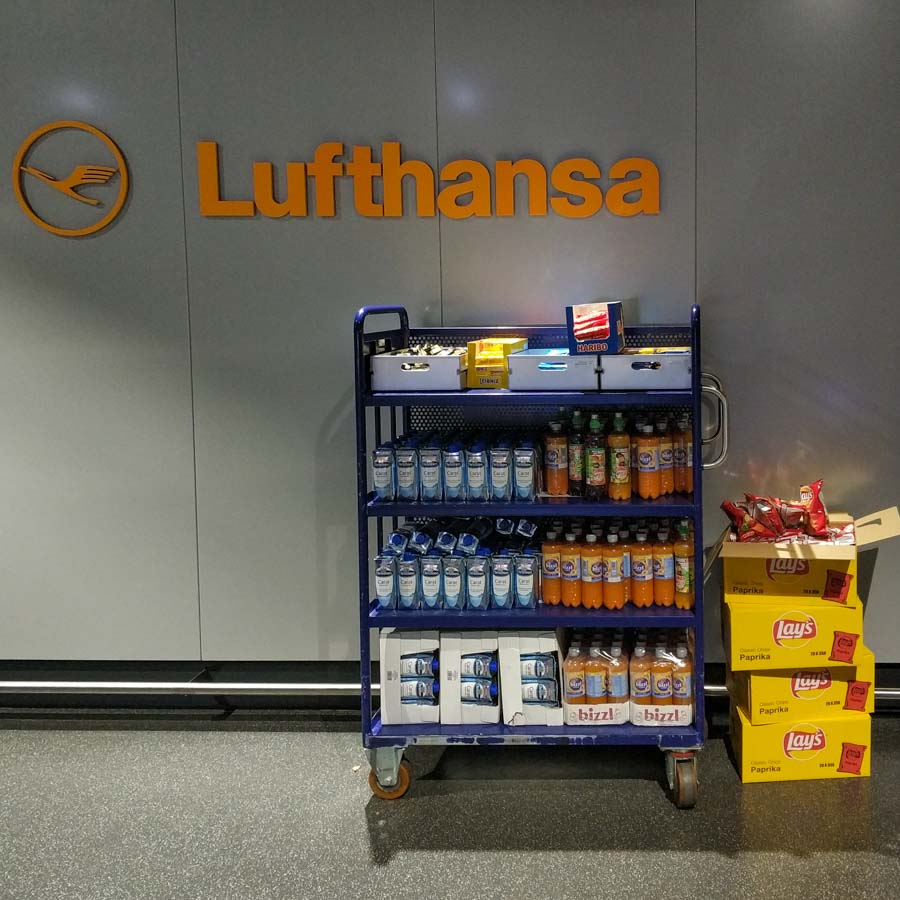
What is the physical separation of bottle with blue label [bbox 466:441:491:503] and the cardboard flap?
128 cm

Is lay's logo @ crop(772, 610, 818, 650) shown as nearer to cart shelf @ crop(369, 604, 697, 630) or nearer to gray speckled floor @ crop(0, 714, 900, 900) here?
cart shelf @ crop(369, 604, 697, 630)

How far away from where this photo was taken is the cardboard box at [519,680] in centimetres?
333

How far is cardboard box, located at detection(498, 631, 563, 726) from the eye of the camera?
3.33 m

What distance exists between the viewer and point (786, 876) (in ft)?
9.30

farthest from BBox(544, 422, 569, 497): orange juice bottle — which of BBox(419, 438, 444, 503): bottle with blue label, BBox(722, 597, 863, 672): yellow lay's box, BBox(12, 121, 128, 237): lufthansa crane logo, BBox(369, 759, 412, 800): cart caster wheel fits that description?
BBox(12, 121, 128, 237): lufthansa crane logo

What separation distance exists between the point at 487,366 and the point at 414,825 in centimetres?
150

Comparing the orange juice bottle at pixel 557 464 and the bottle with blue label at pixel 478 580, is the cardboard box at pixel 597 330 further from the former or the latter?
the bottle with blue label at pixel 478 580

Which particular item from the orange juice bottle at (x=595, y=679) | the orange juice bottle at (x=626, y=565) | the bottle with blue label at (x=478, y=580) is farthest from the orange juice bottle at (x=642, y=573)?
the bottle with blue label at (x=478, y=580)

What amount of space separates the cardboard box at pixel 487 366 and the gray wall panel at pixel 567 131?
1.90 feet

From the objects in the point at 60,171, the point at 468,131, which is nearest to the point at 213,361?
the point at 60,171

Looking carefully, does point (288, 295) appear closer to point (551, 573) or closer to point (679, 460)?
point (551, 573)

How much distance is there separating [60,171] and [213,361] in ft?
3.06

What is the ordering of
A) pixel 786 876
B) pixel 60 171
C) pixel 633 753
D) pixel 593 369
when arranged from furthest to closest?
pixel 60 171 → pixel 633 753 → pixel 593 369 → pixel 786 876

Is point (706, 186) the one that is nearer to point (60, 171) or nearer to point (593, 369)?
point (593, 369)
